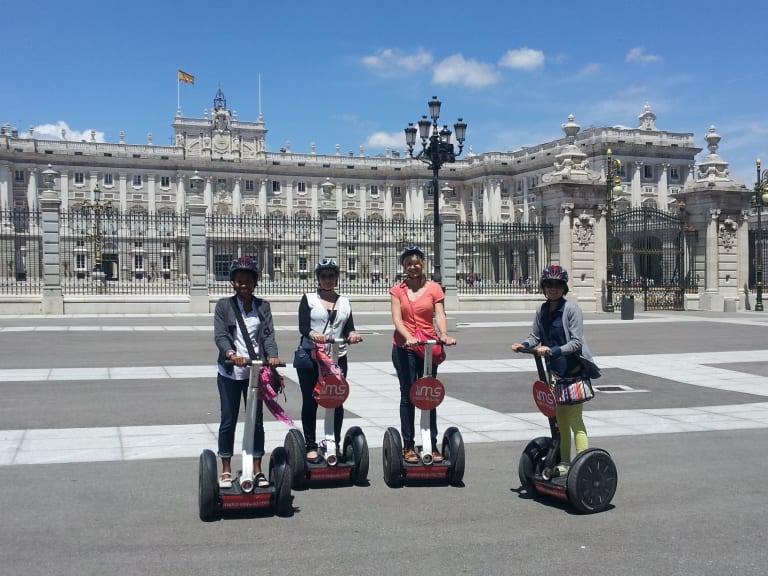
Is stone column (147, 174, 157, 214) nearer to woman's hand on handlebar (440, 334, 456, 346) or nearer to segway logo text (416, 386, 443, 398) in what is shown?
woman's hand on handlebar (440, 334, 456, 346)

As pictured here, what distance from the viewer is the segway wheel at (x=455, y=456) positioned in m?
6.50

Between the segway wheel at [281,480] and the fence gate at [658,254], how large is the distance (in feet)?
88.1

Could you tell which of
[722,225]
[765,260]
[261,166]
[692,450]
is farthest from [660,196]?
[692,450]

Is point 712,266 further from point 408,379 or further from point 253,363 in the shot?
point 253,363

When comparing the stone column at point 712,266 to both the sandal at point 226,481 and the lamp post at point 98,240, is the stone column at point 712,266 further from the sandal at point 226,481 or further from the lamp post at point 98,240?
the sandal at point 226,481

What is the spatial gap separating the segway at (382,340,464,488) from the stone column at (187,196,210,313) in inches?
889

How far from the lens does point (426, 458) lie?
255 inches

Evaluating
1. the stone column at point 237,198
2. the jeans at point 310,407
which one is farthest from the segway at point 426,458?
the stone column at point 237,198

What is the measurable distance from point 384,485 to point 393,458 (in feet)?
1.18

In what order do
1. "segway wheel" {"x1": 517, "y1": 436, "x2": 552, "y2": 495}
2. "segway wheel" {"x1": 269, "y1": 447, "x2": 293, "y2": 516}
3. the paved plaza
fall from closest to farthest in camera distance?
the paved plaza < "segway wheel" {"x1": 269, "y1": 447, "x2": 293, "y2": 516} < "segway wheel" {"x1": 517, "y1": 436, "x2": 552, "y2": 495}

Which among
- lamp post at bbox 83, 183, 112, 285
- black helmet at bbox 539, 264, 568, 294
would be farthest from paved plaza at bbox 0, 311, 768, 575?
lamp post at bbox 83, 183, 112, 285

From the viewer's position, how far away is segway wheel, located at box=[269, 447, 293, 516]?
5621 mm

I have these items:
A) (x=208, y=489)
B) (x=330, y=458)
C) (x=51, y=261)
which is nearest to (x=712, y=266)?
(x=51, y=261)

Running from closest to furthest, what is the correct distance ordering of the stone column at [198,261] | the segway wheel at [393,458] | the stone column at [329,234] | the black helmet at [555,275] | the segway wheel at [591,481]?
the segway wheel at [591,481] → the black helmet at [555,275] → the segway wheel at [393,458] → the stone column at [198,261] → the stone column at [329,234]
